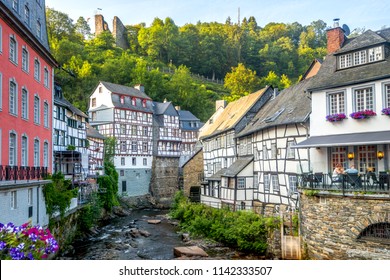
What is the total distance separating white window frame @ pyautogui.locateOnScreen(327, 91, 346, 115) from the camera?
38.5 ft

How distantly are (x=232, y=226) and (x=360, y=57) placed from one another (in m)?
7.61

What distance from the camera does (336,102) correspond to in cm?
1188

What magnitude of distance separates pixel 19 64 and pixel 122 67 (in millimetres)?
14599

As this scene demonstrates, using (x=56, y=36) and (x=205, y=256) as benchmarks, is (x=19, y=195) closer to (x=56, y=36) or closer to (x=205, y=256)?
(x=205, y=256)

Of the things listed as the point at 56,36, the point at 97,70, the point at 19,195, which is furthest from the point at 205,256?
the point at 97,70

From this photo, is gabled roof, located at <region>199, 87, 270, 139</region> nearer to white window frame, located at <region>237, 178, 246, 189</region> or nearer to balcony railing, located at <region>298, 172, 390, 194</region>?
white window frame, located at <region>237, 178, 246, 189</region>

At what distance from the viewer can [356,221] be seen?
980 centimetres

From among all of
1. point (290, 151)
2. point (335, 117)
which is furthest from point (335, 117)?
point (290, 151)

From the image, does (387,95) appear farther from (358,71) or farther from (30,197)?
(30,197)

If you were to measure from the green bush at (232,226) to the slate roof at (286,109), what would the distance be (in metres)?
3.64

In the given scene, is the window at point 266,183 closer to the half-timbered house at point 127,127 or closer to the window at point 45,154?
the window at point 45,154

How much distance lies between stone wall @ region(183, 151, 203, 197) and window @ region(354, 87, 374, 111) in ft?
55.4

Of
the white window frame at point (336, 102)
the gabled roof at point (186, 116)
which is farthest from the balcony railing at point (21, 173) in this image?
the gabled roof at point (186, 116)

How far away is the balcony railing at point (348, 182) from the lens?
9.43 meters
